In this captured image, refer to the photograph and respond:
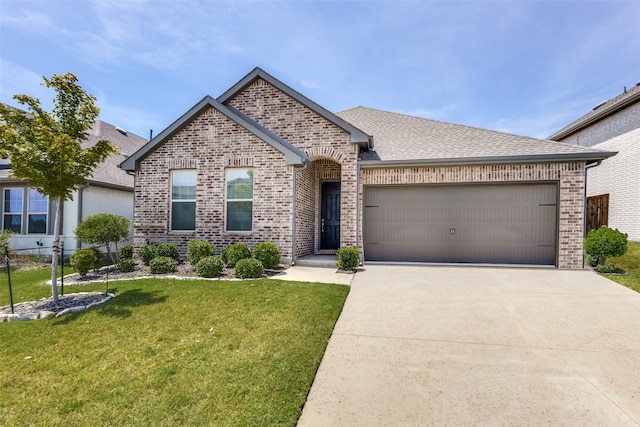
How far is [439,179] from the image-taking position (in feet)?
29.9

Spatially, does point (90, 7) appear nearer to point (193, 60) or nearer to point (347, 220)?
point (193, 60)

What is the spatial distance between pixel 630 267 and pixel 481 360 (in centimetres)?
817

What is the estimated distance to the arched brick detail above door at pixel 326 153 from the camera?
9.56m

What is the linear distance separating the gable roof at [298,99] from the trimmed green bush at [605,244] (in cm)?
673

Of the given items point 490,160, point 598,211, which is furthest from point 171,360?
point 598,211

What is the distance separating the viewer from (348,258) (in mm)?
8289

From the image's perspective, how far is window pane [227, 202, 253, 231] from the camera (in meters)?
9.16

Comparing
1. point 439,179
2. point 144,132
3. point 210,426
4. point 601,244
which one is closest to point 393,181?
point 439,179

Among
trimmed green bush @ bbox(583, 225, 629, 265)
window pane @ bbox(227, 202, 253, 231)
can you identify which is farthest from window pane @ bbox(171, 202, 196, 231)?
trimmed green bush @ bbox(583, 225, 629, 265)

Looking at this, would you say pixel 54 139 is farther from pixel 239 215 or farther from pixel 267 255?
pixel 267 255

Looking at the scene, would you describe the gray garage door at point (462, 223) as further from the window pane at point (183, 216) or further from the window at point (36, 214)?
the window at point (36, 214)

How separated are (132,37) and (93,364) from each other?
897 centimetres

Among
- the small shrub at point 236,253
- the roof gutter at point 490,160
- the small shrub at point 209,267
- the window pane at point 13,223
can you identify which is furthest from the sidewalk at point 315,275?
the window pane at point 13,223

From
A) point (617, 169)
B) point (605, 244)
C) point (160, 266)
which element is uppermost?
point (617, 169)
